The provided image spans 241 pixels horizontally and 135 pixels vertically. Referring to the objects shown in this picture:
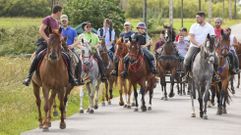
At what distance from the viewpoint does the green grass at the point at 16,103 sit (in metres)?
19.5

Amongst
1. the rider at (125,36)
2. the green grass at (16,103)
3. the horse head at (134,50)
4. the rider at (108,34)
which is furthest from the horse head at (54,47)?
the rider at (108,34)

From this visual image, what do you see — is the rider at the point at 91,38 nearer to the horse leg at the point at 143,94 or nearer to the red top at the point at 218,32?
the horse leg at the point at 143,94

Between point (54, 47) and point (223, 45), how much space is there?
7660 millimetres

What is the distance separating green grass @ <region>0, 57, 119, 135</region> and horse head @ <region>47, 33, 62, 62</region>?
1862 millimetres

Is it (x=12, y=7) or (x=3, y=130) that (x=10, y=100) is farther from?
(x=12, y=7)

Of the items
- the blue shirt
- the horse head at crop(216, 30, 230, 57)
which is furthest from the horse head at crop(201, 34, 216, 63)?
the blue shirt

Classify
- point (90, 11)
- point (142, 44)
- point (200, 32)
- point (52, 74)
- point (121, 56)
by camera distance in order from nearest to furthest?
point (52, 74)
point (200, 32)
point (142, 44)
point (121, 56)
point (90, 11)

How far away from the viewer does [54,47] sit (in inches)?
721

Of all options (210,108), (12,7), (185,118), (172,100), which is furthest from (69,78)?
(12,7)

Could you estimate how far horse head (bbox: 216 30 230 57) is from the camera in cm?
2409

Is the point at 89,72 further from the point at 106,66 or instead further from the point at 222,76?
the point at 222,76

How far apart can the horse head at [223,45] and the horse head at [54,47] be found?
6.94m

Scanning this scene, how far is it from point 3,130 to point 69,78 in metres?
2.13

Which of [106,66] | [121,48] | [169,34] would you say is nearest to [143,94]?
[121,48]
